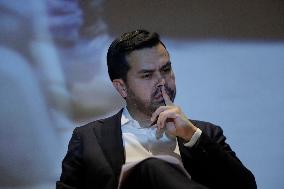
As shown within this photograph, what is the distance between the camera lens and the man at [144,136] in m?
1.21

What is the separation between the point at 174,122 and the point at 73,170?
349 millimetres

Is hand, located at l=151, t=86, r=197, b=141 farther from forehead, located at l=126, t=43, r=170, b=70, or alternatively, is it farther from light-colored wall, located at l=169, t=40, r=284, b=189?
light-colored wall, located at l=169, t=40, r=284, b=189

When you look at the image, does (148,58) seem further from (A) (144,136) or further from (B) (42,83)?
(B) (42,83)

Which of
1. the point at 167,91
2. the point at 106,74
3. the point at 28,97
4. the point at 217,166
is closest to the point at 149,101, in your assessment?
the point at 167,91

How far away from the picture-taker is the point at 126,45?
1.39m

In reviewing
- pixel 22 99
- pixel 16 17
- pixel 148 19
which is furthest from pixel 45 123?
pixel 148 19

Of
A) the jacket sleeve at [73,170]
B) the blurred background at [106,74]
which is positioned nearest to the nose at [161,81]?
the jacket sleeve at [73,170]

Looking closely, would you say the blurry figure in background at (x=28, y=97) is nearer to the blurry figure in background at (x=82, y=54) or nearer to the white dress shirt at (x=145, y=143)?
the blurry figure in background at (x=82, y=54)

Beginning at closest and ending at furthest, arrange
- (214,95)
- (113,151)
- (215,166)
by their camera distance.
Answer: (215,166)
(113,151)
(214,95)

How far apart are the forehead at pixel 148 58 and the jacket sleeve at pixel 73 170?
0.29 m

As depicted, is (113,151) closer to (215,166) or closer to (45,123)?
(215,166)

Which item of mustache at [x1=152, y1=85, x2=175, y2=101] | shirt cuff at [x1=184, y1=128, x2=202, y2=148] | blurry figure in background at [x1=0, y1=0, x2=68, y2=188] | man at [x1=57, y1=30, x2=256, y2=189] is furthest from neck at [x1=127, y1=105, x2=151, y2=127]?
blurry figure in background at [x1=0, y1=0, x2=68, y2=188]

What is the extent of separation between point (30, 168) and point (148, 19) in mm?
→ 727

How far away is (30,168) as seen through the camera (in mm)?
1622
